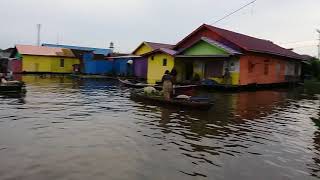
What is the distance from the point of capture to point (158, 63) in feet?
106

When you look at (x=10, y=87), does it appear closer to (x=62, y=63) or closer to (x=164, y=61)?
(x=164, y=61)

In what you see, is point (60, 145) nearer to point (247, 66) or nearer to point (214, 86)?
point (214, 86)

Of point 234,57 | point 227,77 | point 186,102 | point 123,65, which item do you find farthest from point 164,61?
point 186,102

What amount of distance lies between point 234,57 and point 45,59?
2911 cm

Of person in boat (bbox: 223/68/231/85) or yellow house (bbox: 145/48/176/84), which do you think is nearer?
person in boat (bbox: 223/68/231/85)

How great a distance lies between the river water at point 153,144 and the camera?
279 inches

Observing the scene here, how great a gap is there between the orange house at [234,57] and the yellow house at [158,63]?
0.96 meters

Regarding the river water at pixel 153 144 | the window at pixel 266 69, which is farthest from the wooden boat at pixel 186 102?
the window at pixel 266 69

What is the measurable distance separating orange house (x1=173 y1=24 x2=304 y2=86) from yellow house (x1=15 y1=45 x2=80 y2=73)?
21434 mm

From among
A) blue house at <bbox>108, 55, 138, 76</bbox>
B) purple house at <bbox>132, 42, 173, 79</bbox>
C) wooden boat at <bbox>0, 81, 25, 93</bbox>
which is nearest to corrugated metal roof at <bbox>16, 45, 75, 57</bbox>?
blue house at <bbox>108, 55, 138, 76</bbox>

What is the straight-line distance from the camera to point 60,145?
28.5 feet

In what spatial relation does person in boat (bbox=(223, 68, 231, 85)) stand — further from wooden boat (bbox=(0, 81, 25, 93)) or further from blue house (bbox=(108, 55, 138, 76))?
wooden boat (bbox=(0, 81, 25, 93))

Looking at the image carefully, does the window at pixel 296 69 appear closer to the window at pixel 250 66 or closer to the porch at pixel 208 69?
the window at pixel 250 66

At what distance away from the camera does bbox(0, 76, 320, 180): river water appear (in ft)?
23.2
